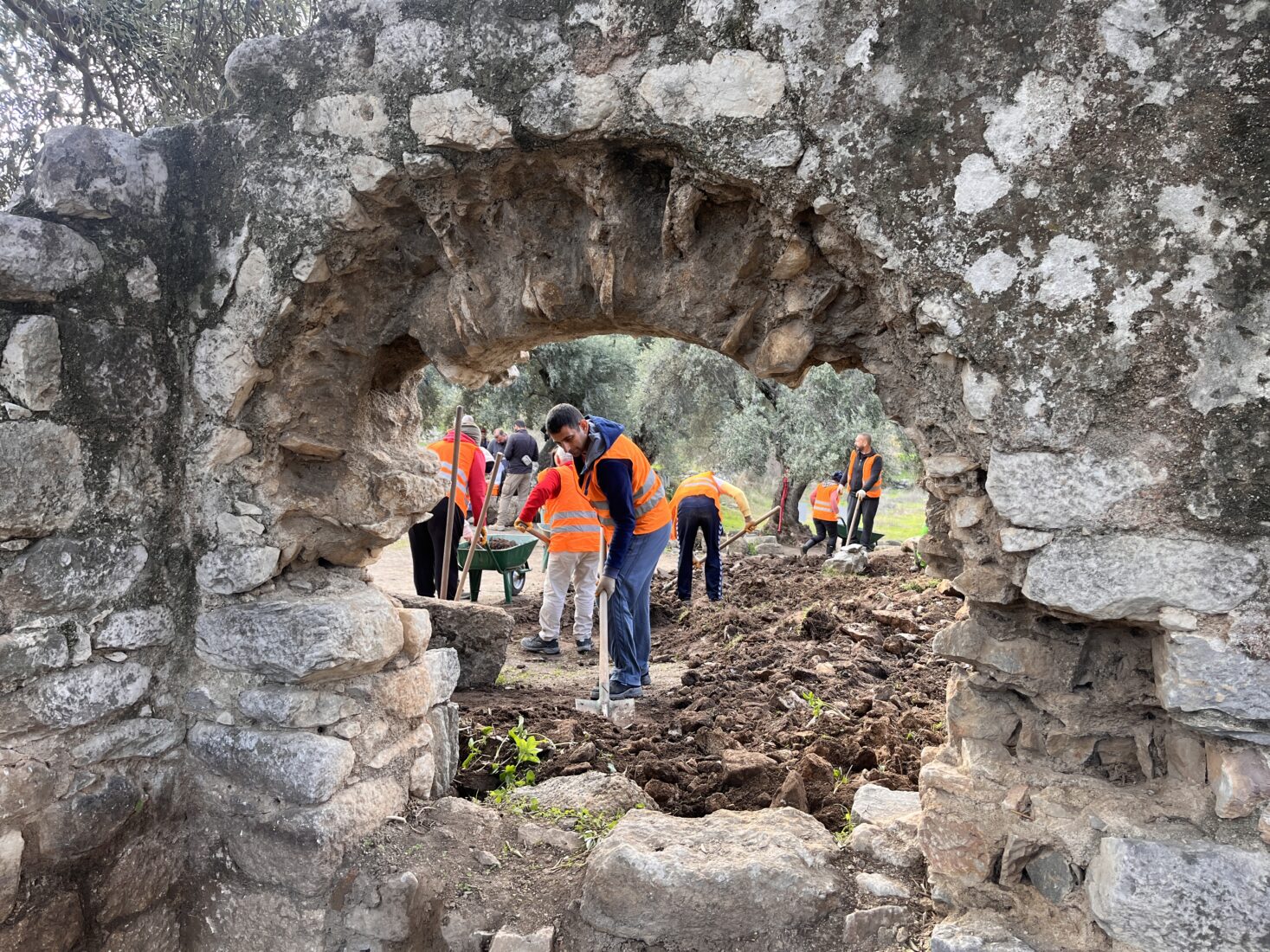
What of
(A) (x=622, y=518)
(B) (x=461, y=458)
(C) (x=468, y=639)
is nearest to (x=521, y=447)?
(B) (x=461, y=458)

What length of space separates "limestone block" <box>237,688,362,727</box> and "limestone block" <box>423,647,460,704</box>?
0.46 metres

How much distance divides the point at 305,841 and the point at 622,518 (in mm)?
2446

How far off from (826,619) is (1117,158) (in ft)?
15.2

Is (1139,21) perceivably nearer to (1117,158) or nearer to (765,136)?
(1117,158)

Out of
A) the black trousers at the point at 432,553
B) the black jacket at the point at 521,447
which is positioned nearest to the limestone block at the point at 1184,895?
the black trousers at the point at 432,553

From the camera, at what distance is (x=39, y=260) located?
2381mm

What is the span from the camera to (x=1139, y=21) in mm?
1749

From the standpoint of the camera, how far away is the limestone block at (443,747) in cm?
314

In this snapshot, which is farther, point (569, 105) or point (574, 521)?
point (574, 521)

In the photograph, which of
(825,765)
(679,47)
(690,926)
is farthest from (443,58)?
(825,765)

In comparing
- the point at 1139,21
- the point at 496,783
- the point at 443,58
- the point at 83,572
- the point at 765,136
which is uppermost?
the point at 443,58

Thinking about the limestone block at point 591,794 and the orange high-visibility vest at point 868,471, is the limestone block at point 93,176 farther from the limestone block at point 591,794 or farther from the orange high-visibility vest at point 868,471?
the orange high-visibility vest at point 868,471

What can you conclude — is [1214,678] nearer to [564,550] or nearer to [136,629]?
[136,629]

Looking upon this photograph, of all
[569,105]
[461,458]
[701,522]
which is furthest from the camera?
[701,522]
